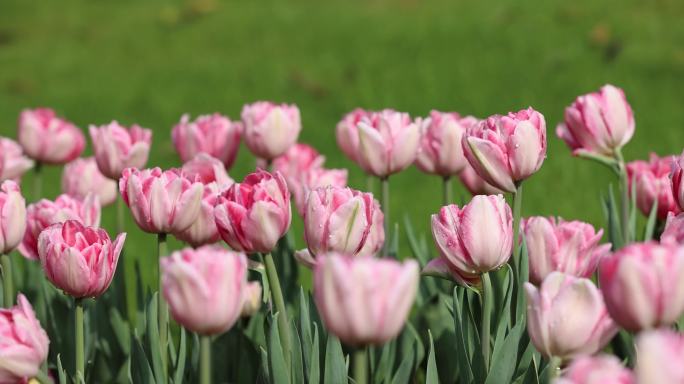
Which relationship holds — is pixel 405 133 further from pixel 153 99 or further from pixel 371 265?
pixel 153 99

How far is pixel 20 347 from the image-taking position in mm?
1675

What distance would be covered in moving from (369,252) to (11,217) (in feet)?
2.72

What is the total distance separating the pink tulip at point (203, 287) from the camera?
141 cm

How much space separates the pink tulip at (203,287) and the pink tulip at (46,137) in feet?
6.52

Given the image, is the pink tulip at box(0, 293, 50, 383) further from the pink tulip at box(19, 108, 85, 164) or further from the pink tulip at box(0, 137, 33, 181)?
the pink tulip at box(19, 108, 85, 164)

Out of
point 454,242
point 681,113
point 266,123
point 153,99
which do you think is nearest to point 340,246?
point 454,242

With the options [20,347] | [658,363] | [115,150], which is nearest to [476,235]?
[658,363]

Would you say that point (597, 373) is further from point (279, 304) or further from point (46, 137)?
point (46, 137)

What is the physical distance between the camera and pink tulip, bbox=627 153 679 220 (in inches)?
112

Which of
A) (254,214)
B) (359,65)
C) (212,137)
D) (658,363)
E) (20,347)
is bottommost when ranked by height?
(20,347)

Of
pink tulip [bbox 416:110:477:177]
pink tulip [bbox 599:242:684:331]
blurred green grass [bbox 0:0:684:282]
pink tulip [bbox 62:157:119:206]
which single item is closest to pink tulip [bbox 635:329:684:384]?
pink tulip [bbox 599:242:684:331]

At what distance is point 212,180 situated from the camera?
2484 millimetres

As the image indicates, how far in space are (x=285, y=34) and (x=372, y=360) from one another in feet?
23.4

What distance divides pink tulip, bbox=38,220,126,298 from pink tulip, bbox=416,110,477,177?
1.11 metres
